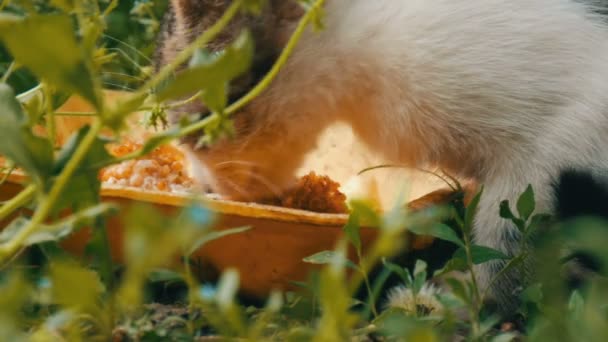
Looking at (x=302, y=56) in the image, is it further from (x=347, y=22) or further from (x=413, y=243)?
(x=413, y=243)

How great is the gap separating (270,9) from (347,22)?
0.12 meters

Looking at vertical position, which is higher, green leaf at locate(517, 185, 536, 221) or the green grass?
the green grass

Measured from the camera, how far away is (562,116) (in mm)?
967

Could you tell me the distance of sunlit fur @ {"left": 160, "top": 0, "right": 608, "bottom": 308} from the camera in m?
0.95

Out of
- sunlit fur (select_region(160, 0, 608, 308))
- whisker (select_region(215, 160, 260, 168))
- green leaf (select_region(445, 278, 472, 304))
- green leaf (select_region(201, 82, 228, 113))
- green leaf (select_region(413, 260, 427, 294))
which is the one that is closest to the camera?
green leaf (select_region(201, 82, 228, 113))

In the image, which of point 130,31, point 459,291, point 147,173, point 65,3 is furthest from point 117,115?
point 130,31

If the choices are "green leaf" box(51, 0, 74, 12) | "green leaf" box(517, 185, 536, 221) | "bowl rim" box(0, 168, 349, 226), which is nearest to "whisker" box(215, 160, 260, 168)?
"bowl rim" box(0, 168, 349, 226)

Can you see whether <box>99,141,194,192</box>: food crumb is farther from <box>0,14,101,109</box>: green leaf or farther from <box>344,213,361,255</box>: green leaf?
<box>0,14,101,109</box>: green leaf

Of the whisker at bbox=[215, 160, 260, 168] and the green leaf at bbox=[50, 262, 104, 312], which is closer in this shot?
the green leaf at bbox=[50, 262, 104, 312]

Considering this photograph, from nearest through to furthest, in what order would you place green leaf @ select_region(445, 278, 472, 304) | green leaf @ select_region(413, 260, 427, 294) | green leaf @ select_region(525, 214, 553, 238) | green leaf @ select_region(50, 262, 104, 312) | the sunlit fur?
green leaf @ select_region(50, 262, 104, 312) → green leaf @ select_region(445, 278, 472, 304) → green leaf @ select_region(413, 260, 427, 294) → green leaf @ select_region(525, 214, 553, 238) → the sunlit fur

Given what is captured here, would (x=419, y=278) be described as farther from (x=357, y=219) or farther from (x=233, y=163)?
(x=233, y=163)

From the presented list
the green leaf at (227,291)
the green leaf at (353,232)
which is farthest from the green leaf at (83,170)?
the green leaf at (353,232)

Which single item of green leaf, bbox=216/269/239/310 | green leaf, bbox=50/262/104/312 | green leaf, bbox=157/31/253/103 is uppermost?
green leaf, bbox=157/31/253/103

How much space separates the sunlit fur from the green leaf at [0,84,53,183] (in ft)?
2.12
